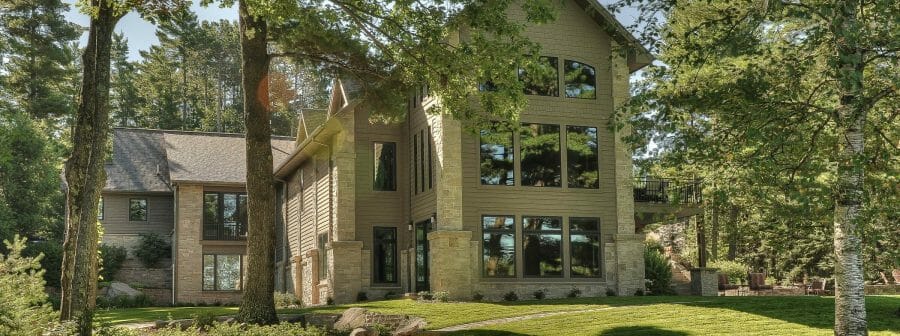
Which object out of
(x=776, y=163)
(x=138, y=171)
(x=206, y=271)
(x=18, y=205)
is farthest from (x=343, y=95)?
(x=18, y=205)

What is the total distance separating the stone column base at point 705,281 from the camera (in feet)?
89.4

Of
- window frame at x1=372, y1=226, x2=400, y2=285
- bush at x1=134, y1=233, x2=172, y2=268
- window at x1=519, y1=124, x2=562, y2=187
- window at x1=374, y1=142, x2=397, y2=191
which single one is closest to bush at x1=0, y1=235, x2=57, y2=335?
window at x1=519, y1=124, x2=562, y2=187

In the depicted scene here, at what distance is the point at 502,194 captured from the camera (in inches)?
997

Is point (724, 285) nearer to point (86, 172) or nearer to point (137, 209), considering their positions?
point (86, 172)

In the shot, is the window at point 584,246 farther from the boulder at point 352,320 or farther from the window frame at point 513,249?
the boulder at point 352,320

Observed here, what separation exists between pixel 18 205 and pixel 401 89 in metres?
29.1

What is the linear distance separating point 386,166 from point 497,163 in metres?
4.51

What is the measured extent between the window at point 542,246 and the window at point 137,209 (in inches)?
867

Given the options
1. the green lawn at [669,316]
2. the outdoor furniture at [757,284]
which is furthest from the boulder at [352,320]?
the outdoor furniture at [757,284]

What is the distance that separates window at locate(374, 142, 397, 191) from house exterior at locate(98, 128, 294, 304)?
37.8 feet

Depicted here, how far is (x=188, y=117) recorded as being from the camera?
6631 centimetres

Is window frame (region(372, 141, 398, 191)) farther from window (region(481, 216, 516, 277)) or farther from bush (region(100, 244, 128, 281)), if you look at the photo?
bush (region(100, 244, 128, 281))

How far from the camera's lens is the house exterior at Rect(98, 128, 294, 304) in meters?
37.2

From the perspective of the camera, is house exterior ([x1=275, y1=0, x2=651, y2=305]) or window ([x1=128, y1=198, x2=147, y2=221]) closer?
house exterior ([x1=275, y1=0, x2=651, y2=305])
